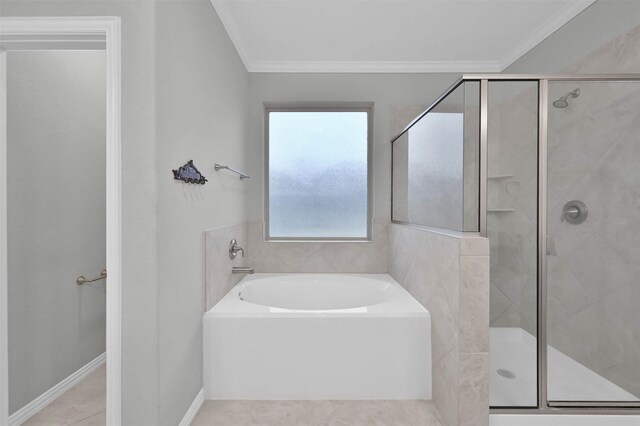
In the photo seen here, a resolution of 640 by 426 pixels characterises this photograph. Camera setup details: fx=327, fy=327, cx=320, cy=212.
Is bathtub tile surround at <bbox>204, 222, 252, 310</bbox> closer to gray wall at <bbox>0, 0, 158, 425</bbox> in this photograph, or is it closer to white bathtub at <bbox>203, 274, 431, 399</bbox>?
white bathtub at <bbox>203, 274, 431, 399</bbox>

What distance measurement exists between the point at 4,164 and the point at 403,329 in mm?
2122

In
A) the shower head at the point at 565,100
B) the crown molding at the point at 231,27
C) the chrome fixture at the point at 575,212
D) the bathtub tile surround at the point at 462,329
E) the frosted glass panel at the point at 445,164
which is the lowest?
the bathtub tile surround at the point at 462,329

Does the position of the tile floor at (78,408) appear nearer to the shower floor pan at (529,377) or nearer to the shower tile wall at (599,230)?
the shower floor pan at (529,377)

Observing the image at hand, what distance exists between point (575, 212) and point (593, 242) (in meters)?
0.21

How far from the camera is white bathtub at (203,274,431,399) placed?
6.12ft

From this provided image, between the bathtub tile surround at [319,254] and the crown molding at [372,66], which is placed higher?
the crown molding at [372,66]

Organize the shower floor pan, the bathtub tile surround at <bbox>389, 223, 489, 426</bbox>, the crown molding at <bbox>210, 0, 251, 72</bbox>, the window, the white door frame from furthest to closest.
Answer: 1. the window
2. the crown molding at <bbox>210, 0, 251, 72</bbox>
3. the shower floor pan
4. the bathtub tile surround at <bbox>389, 223, 489, 426</bbox>
5. the white door frame

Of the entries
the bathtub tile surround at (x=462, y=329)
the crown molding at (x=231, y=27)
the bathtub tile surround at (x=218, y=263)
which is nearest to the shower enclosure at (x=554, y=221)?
the bathtub tile surround at (x=462, y=329)

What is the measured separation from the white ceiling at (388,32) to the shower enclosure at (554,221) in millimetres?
915

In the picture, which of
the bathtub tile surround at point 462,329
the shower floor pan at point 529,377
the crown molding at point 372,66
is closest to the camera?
the bathtub tile surround at point 462,329

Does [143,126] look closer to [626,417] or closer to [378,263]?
[378,263]

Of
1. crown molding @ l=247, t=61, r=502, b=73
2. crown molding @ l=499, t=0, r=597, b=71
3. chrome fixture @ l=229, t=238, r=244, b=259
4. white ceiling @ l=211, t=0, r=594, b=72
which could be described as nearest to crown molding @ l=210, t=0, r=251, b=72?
white ceiling @ l=211, t=0, r=594, b=72

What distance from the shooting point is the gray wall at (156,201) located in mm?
1319

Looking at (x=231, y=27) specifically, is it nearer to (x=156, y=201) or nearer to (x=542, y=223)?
(x=156, y=201)
